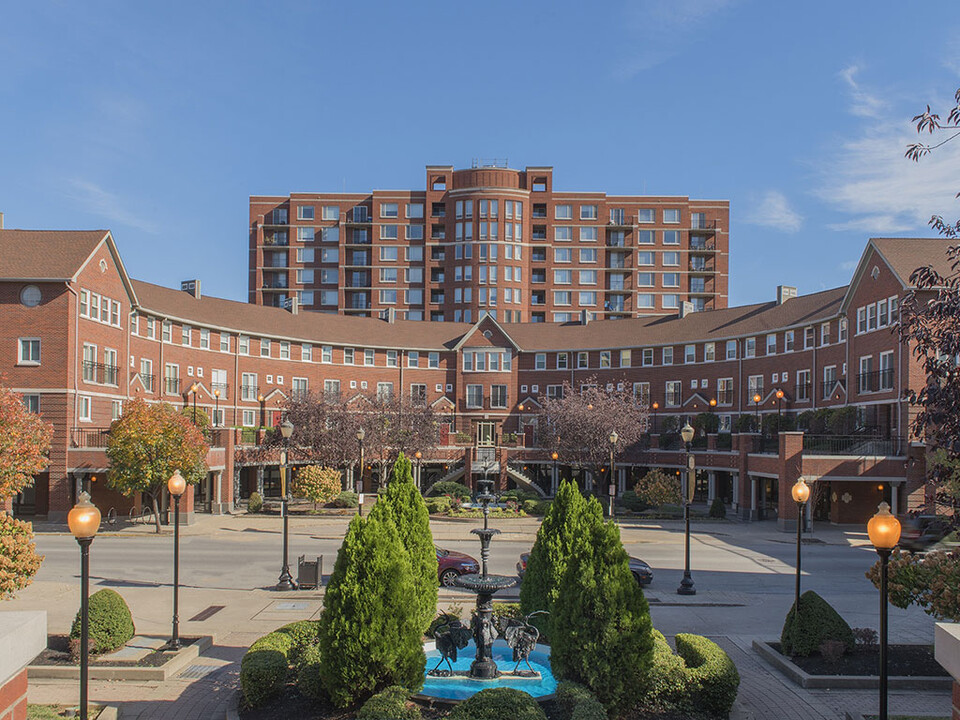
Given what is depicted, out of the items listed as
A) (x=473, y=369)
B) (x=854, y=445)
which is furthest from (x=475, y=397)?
(x=854, y=445)

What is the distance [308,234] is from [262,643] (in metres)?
86.1

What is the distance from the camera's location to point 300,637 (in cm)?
1486

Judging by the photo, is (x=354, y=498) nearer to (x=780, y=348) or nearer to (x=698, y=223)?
(x=780, y=348)

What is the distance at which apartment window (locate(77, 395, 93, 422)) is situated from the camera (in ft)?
135

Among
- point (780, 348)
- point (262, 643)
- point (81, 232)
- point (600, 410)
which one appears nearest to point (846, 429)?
point (780, 348)

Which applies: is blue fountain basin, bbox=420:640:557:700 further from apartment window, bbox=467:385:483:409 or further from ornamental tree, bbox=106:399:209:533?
apartment window, bbox=467:385:483:409

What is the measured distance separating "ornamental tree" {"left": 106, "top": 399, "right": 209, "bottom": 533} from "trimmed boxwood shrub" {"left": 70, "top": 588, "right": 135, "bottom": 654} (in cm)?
2168

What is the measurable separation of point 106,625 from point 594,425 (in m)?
39.4

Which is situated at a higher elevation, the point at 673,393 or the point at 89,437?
the point at 673,393

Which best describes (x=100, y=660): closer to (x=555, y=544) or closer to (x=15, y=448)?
(x=555, y=544)

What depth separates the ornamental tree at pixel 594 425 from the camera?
171 feet

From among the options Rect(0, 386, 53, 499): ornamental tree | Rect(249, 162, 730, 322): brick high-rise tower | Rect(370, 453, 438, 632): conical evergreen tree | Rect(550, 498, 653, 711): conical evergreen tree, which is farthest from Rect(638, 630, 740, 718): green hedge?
Rect(249, 162, 730, 322): brick high-rise tower

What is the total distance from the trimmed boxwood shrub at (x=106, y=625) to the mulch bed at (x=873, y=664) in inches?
534

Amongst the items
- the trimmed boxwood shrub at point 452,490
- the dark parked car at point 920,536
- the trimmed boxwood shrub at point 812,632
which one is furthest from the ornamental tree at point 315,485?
the trimmed boxwood shrub at point 812,632
